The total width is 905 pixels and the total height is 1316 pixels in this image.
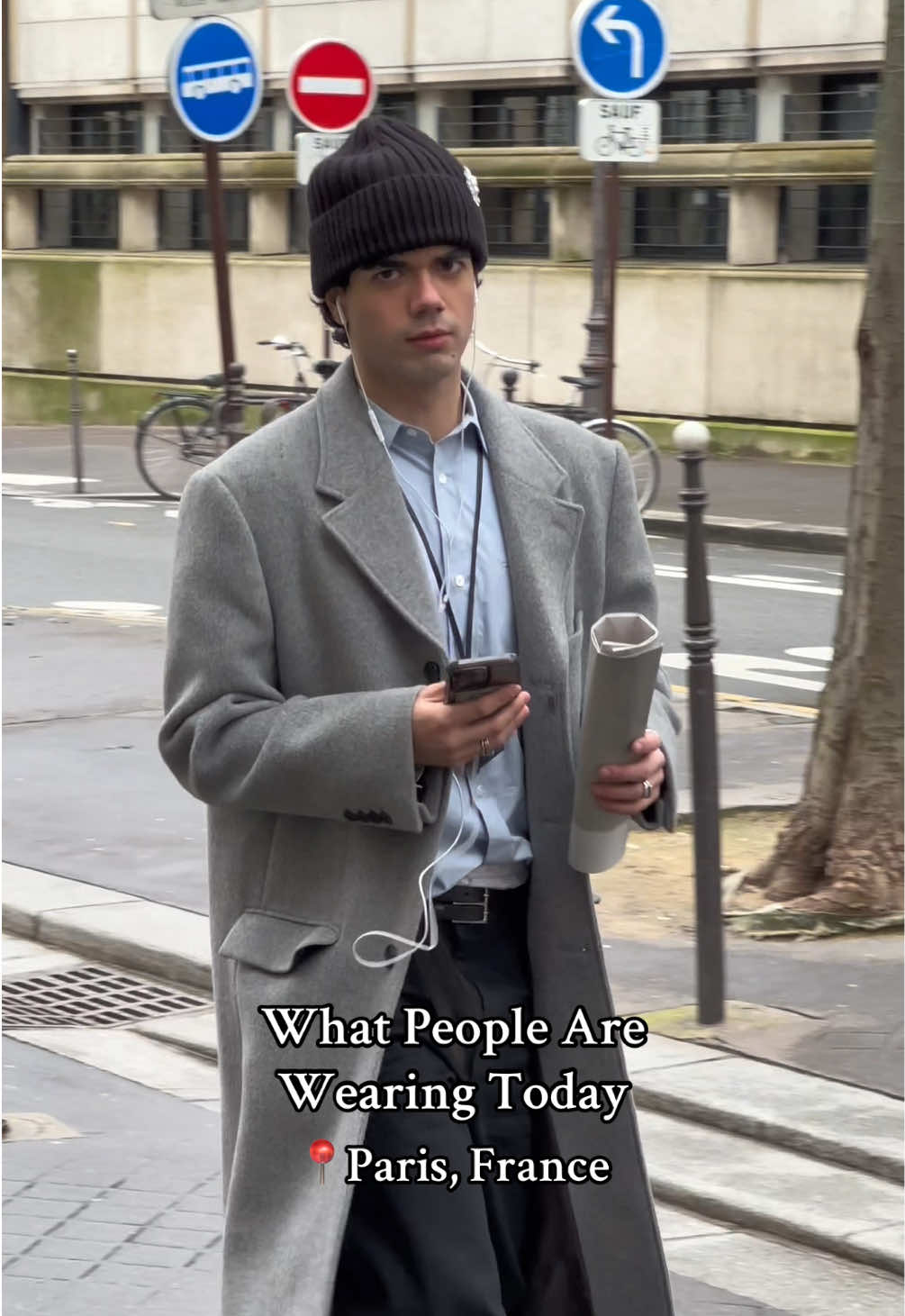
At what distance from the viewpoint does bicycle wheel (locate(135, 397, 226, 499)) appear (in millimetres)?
20547

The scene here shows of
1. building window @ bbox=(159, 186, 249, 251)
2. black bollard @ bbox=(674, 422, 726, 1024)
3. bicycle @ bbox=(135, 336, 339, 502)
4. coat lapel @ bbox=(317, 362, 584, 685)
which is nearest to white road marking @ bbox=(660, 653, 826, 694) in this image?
black bollard @ bbox=(674, 422, 726, 1024)

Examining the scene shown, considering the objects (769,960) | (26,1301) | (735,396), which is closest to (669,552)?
(735,396)

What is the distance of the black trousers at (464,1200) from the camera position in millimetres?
2977

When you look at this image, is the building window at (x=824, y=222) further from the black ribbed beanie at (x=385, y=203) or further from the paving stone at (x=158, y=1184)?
the black ribbed beanie at (x=385, y=203)

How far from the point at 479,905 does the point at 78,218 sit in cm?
3024

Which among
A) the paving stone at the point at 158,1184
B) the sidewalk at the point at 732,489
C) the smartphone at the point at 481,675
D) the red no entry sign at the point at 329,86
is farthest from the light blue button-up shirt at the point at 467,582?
the sidewalk at the point at 732,489

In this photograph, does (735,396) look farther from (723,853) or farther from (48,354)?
(723,853)

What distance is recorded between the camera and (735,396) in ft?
77.8

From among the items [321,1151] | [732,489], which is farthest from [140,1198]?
[732,489]

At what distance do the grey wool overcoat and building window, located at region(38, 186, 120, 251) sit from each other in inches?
1151

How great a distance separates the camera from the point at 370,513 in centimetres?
305

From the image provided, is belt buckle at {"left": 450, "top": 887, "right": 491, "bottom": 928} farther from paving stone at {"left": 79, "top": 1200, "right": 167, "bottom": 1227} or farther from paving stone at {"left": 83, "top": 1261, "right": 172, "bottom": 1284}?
paving stone at {"left": 79, "top": 1200, "right": 167, "bottom": 1227}

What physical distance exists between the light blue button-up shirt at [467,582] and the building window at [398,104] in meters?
25.0

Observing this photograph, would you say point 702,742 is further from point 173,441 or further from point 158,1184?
point 173,441
